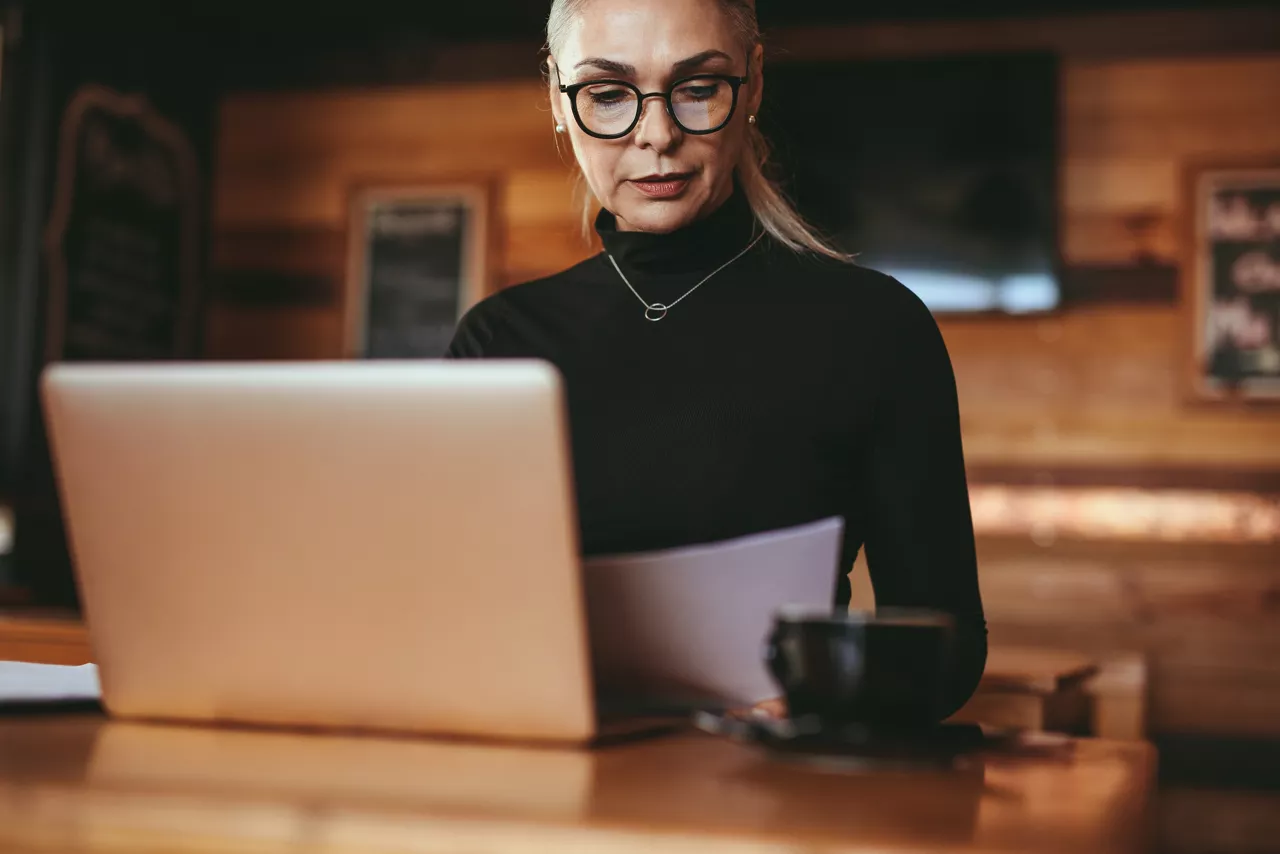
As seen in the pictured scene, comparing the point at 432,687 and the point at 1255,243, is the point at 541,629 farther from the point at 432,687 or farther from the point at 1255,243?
the point at 1255,243

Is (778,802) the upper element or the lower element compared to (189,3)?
lower

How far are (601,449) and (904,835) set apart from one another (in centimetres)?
70

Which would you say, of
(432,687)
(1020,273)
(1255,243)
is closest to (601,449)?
(432,687)

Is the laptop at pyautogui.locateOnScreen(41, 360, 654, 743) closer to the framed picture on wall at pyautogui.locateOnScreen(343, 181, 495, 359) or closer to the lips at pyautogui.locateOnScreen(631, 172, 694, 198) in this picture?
the lips at pyautogui.locateOnScreen(631, 172, 694, 198)

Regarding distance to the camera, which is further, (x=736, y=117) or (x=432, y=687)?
(x=736, y=117)

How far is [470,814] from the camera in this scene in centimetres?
50

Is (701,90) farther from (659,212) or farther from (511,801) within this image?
(511,801)

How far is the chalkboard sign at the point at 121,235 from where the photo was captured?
3.25 meters

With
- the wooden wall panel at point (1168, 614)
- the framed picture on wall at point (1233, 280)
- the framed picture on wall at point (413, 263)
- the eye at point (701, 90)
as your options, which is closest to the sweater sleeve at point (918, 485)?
the eye at point (701, 90)

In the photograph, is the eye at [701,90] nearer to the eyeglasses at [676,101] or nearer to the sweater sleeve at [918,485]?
the eyeglasses at [676,101]

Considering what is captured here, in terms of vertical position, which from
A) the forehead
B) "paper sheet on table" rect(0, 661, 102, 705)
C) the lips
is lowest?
"paper sheet on table" rect(0, 661, 102, 705)

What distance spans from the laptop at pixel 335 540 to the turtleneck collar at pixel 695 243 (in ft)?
2.04

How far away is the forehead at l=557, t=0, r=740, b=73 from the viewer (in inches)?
45.1

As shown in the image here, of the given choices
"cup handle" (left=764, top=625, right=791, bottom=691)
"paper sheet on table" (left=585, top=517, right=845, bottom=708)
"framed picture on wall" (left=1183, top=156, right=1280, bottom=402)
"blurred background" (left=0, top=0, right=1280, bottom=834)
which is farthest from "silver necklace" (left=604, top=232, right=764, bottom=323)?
"framed picture on wall" (left=1183, top=156, right=1280, bottom=402)
